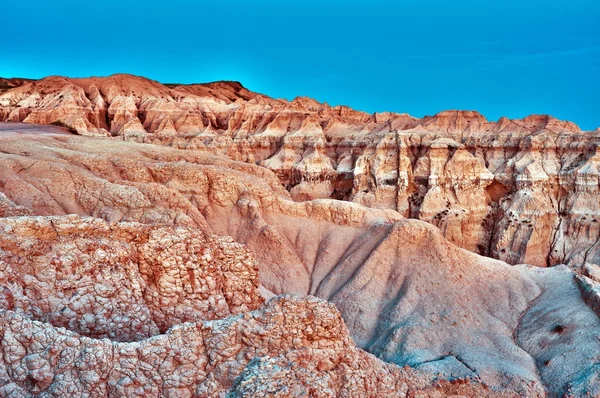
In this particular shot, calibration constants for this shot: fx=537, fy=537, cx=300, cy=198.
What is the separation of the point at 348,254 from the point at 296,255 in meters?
2.71

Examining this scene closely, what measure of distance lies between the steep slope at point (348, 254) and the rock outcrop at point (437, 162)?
13.1m

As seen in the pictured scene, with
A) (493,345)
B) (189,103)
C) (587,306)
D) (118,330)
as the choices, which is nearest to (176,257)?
(118,330)

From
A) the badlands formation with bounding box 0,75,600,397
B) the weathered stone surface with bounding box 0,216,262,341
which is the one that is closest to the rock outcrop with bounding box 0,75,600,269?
the badlands formation with bounding box 0,75,600,397

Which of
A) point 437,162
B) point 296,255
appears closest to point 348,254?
point 296,255

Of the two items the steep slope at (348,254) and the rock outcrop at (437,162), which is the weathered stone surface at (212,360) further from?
the rock outcrop at (437,162)

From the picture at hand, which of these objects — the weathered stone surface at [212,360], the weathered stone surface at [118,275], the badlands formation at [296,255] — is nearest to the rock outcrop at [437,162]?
the badlands formation at [296,255]

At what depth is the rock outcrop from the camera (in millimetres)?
39125

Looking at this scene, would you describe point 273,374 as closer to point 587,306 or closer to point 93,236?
point 93,236

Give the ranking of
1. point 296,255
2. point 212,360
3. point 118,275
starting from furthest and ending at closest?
point 296,255 < point 118,275 < point 212,360

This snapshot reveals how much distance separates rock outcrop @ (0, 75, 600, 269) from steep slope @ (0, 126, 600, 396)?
43.0 ft

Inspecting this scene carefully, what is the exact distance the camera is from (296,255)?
1102 inches

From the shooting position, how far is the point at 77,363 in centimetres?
951

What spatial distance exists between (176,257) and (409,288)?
45.5ft

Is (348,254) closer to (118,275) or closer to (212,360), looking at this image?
(118,275)
